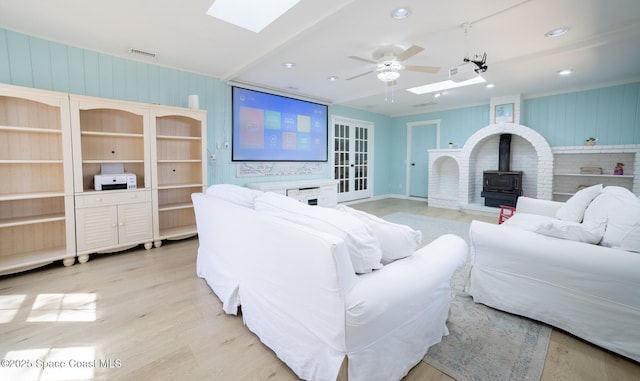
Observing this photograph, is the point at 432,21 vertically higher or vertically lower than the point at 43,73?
higher

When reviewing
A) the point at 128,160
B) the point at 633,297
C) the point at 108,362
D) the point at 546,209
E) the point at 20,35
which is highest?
the point at 20,35

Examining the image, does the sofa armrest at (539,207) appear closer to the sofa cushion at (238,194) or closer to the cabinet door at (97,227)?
the sofa cushion at (238,194)

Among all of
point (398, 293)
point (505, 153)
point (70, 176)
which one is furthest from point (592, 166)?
point (70, 176)

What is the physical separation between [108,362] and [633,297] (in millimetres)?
3033

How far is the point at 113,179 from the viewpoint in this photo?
3291 millimetres

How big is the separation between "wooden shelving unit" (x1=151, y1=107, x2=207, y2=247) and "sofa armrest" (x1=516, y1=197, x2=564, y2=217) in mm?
4495

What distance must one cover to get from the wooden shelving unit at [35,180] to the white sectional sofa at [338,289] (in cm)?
247

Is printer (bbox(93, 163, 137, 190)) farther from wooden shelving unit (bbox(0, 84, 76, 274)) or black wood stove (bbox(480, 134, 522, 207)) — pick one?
black wood stove (bbox(480, 134, 522, 207))

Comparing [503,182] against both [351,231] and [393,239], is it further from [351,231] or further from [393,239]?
[351,231]

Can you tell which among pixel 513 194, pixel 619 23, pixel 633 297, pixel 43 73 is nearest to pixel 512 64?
pixel 619 23

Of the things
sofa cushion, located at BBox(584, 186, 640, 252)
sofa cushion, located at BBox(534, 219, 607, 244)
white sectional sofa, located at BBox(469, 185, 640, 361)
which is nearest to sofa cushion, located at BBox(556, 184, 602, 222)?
white sectional sofa, located at BBox(469, 185, 640, 361)

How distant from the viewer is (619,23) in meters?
2.75

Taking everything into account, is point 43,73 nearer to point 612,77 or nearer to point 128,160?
point 128,160

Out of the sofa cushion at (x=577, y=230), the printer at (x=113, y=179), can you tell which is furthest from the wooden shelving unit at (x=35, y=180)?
the sofa cushion at (x=577, y=230)
